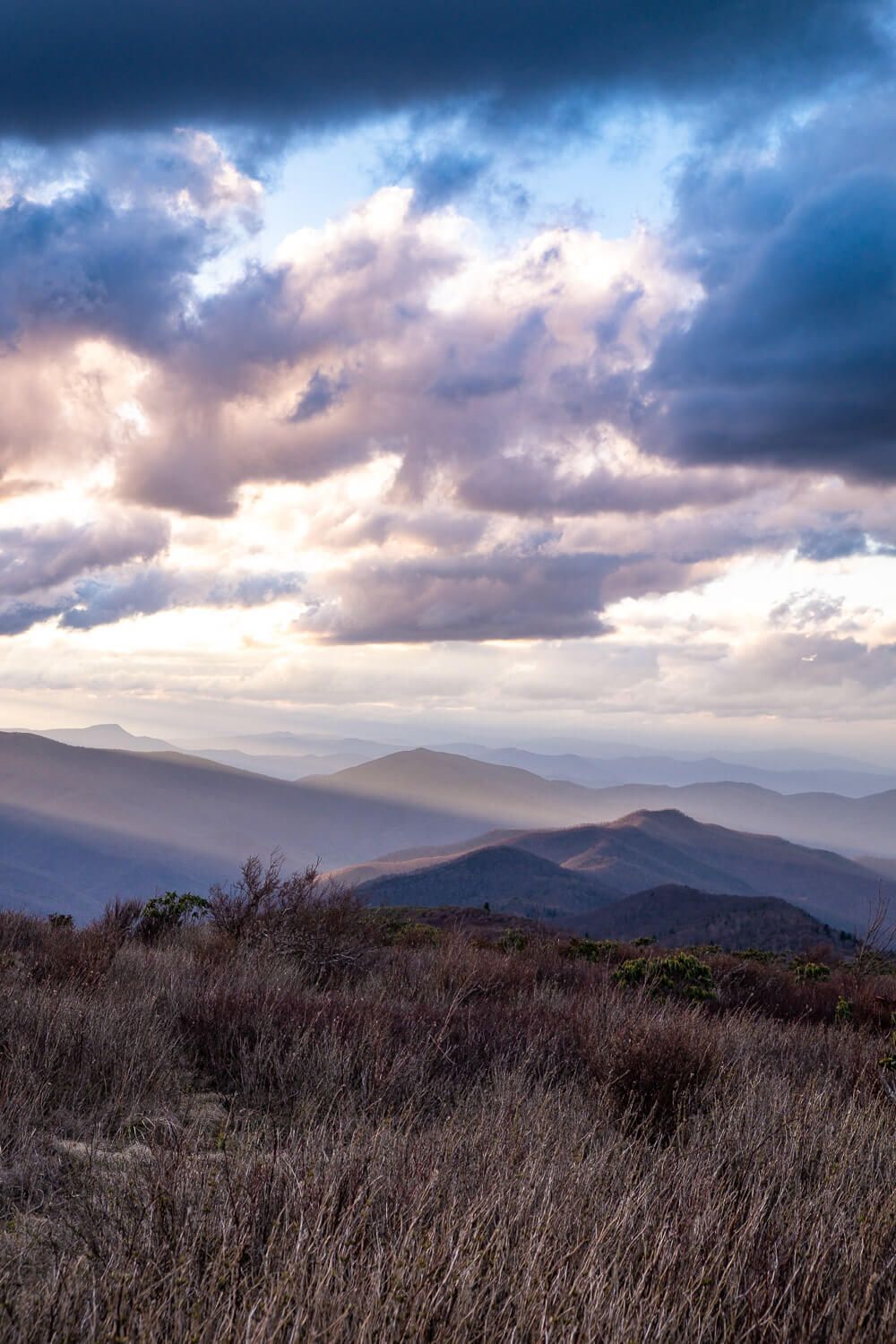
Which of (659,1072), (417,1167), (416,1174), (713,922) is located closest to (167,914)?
(659,1072)

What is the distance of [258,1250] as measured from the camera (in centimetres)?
317

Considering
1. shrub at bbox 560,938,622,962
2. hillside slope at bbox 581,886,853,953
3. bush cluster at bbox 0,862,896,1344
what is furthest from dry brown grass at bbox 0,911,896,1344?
hillside slope at bbox 581,886,853,953

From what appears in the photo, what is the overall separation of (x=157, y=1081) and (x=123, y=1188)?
2265 millimetres

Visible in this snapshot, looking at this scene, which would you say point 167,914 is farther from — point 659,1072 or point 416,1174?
point 416,1174

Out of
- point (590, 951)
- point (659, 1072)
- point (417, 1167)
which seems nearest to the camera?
point (417, 1167)

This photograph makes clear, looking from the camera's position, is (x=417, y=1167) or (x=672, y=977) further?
(x=672, y=977)

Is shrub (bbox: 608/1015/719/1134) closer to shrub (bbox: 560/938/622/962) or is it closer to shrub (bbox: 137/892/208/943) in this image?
shrub (bbox: 560/938/622/962)

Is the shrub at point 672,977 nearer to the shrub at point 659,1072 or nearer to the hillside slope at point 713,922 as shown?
the shrub at point 659,1072

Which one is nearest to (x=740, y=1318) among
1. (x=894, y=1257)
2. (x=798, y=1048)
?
(x=894, y=1257)

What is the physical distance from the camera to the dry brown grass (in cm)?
278

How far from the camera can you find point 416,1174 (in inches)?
155

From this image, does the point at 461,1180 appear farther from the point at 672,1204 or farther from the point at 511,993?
the point at 511,993

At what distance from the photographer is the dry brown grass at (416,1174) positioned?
2.78 meters

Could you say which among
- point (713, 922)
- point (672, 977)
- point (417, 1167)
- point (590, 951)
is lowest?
point (713, 922)
